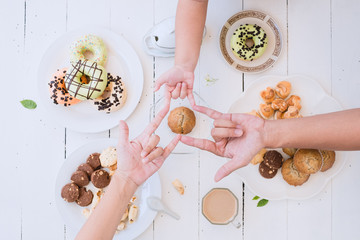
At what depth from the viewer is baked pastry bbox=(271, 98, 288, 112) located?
1.30 meters

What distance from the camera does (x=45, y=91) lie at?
1.33 m

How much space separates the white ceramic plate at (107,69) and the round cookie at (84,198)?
25 centimetres

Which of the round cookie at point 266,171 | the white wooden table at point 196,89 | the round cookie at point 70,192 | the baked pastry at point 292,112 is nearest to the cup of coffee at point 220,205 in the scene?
the white wooden table at point 196,89

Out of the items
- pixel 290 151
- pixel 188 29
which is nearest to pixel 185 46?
pixel 188 29

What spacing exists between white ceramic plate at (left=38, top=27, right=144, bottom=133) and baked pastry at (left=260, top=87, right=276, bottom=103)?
51cm

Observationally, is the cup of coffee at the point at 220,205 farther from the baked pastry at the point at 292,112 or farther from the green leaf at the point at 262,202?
the baked pastry at the point at 292,112

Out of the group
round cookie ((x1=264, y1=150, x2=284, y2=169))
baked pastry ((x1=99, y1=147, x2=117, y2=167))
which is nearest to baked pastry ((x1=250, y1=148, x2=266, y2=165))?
round cookie ((x1=264, y1=150, x2=284, y2=169))

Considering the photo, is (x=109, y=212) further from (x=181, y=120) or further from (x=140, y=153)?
(x=181, y=120)

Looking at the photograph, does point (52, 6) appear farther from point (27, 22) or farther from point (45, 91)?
point (45, 91)

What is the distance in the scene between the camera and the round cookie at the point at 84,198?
4.23ft

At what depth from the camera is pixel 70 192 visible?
127cm

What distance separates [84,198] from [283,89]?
93 centimetres

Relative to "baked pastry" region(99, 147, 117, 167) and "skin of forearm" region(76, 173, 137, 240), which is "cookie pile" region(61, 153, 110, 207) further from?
"skin of forearm" region(76, 173, 137, 240)

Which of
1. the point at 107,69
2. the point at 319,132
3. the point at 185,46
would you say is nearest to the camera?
the point at 319,132
